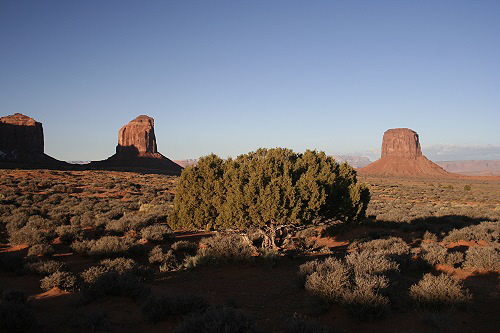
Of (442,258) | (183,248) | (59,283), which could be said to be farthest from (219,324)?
(183,248)

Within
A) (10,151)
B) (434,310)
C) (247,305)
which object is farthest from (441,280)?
(10,151)

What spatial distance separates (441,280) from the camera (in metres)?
7.38

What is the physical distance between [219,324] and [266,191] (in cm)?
772

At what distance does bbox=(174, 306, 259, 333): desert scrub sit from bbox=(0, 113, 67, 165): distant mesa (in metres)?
114

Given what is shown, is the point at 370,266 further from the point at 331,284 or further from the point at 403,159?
the point at 403,159

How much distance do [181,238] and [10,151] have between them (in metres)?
109

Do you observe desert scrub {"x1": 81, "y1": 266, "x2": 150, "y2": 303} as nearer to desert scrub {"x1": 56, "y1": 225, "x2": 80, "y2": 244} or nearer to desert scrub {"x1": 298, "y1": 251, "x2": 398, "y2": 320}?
desert scrub {"x1": 298, "y1": 251, "x2": 398, "y2": 320}

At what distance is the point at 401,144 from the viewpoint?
168 m

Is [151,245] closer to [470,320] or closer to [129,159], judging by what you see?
[470,320]

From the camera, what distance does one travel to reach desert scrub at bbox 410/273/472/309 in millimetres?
6965

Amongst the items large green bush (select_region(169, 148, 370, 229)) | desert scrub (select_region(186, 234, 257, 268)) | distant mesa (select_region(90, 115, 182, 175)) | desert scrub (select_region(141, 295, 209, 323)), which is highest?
distant mesa (select_region(90, 115, 182, 175))

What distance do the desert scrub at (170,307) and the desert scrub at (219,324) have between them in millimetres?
1220

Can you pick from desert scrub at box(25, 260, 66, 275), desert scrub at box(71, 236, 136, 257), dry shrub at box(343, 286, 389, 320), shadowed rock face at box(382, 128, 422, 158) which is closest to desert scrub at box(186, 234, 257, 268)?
desert scrub at box(71, 236, 136, 257)

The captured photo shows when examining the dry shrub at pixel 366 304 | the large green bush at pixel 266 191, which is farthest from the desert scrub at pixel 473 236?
the dry shrub at pixel 366 304
